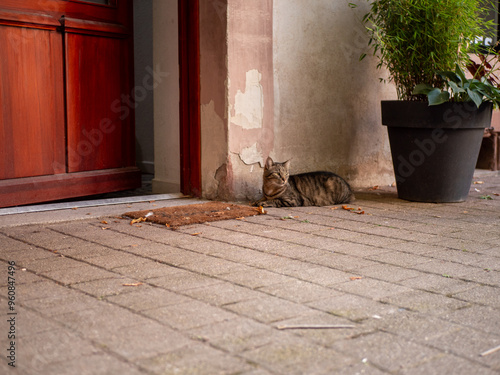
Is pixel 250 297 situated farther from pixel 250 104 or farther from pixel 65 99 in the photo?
pixel 65 99

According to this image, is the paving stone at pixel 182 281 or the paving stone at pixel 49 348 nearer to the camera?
the paving stone at pixel 49 348

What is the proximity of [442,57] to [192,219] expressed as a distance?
96.1 inches

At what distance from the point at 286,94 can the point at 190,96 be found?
31.9 inches

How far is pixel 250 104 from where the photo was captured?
4809mm

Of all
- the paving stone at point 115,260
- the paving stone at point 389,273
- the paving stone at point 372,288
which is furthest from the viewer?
the paving stone at point 115,260

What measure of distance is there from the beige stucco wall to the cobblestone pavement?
95 centimetres

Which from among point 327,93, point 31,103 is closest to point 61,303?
point 31,103

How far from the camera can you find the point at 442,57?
496 centimetres

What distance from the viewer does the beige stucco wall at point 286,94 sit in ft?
15.5

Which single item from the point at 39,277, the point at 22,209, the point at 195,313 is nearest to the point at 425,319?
the point at 195,313

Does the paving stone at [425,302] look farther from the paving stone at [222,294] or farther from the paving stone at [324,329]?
the paving stone at [222,294]

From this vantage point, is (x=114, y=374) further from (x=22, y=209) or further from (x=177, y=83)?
(x=177, y=83)

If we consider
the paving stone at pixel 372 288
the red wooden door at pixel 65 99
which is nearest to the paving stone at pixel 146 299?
the paving stone at pixel 372 288

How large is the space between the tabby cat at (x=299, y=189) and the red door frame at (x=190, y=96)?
576mm
